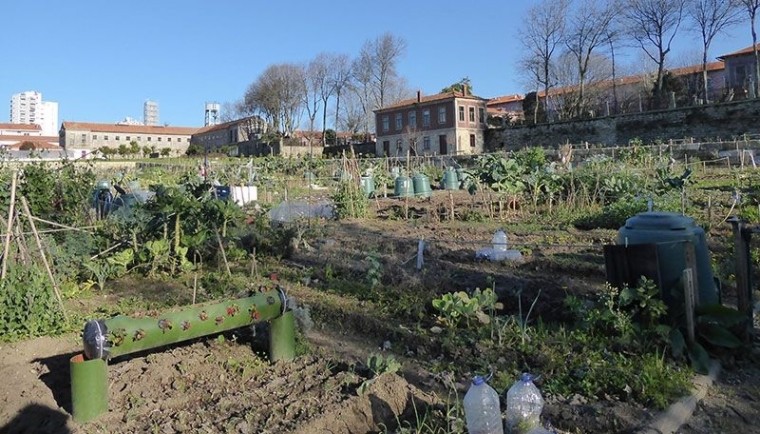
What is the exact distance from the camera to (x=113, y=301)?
599cm

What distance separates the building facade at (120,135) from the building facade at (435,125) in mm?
38796

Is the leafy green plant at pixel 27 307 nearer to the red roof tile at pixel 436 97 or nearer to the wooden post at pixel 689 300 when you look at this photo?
the wooden post at pixel 689 300

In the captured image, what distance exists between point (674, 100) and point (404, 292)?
3604cm

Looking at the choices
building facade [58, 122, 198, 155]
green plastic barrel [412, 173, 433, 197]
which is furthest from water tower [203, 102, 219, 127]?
green plastic barrel [412, 173, 433, 197]

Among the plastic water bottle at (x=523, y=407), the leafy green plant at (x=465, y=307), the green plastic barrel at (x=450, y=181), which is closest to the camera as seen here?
the plastic water bottle at (x=523, y=407)

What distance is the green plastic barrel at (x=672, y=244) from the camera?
14.3 ft

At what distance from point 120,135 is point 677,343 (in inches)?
3973

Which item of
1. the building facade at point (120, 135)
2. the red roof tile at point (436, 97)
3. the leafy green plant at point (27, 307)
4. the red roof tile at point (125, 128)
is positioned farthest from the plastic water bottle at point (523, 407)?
the red roof tile at point (125, 128)

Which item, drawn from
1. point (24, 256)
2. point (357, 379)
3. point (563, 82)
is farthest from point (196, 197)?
point (563, 82)

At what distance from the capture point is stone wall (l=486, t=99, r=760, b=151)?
32281 millimetres

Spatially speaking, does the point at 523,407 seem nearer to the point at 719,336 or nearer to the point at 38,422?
the point at 719,336

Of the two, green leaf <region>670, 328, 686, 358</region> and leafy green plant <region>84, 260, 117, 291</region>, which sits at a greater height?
leafy green plant <region>84, 260, 117, 291</region>

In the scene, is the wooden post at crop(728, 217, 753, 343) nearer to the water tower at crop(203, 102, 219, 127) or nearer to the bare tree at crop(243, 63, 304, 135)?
the bare tree at crop(243, 63, 304, 135)

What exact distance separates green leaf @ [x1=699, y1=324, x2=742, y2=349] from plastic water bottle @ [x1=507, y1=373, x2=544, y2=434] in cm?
173
